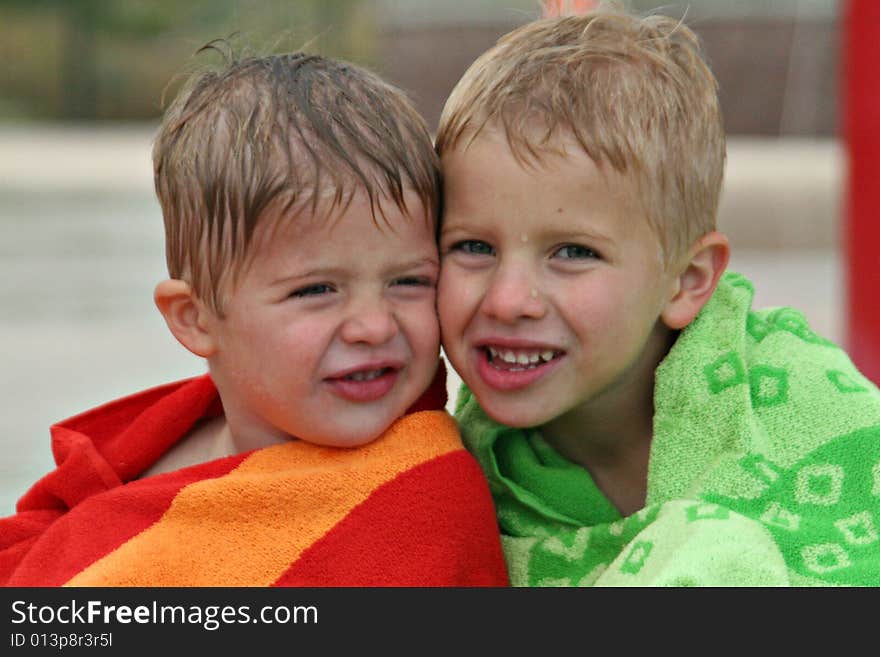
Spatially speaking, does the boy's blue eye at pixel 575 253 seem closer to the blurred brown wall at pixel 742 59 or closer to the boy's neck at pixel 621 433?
the boy's neck at pixel 621 433

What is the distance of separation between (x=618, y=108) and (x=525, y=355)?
1.12 ft

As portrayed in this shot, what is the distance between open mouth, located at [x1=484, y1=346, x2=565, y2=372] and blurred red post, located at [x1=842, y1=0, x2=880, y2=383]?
1.98 m

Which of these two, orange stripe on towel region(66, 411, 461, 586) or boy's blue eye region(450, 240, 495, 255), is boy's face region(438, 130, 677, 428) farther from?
orange stripe on towel region(66, 411, 461, 586)

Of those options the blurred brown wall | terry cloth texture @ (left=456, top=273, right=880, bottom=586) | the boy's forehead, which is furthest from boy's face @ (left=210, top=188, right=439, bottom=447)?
the blurred brown wall

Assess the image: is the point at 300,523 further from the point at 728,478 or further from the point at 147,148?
the point at 147,148

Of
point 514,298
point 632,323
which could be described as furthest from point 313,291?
point 632,323

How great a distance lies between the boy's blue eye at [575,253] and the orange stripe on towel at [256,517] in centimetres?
30

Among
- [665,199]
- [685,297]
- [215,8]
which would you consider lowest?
[215,8]

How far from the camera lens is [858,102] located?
3627 mm

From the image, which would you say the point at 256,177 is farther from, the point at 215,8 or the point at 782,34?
the point at 215,8

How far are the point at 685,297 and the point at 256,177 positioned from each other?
2.03ft

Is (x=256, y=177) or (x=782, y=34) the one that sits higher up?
(x=256, y=177)

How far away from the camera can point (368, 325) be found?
5.89 ft
